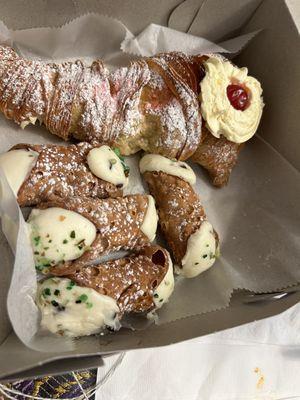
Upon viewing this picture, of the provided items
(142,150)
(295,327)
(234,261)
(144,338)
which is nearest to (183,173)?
(142,150)

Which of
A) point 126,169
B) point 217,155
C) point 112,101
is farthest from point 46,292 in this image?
point 217,155

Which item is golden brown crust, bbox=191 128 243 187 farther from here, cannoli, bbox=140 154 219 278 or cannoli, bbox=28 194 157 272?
cannoli, bbox=28 194 157 272

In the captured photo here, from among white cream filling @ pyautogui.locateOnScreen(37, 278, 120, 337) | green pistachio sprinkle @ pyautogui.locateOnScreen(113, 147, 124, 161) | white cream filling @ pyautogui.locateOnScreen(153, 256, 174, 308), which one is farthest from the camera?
green pistachio sprinkle @ pyautogui.locateOnScreen(113, 147, 124, 161)

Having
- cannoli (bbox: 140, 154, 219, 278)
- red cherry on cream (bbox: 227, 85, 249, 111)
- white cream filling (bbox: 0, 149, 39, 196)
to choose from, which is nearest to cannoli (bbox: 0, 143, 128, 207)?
white cream filling (bbox: 0, 149, 39, 196)

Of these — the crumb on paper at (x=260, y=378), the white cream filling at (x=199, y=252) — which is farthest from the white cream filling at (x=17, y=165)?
the crumb on paper at (x=260, y=378)

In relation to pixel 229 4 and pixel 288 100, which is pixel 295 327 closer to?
pixel 288 100

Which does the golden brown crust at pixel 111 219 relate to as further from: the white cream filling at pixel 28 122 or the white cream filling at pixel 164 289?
the white cream filling at pixel 28 122

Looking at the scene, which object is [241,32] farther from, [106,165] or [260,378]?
[260,378]
